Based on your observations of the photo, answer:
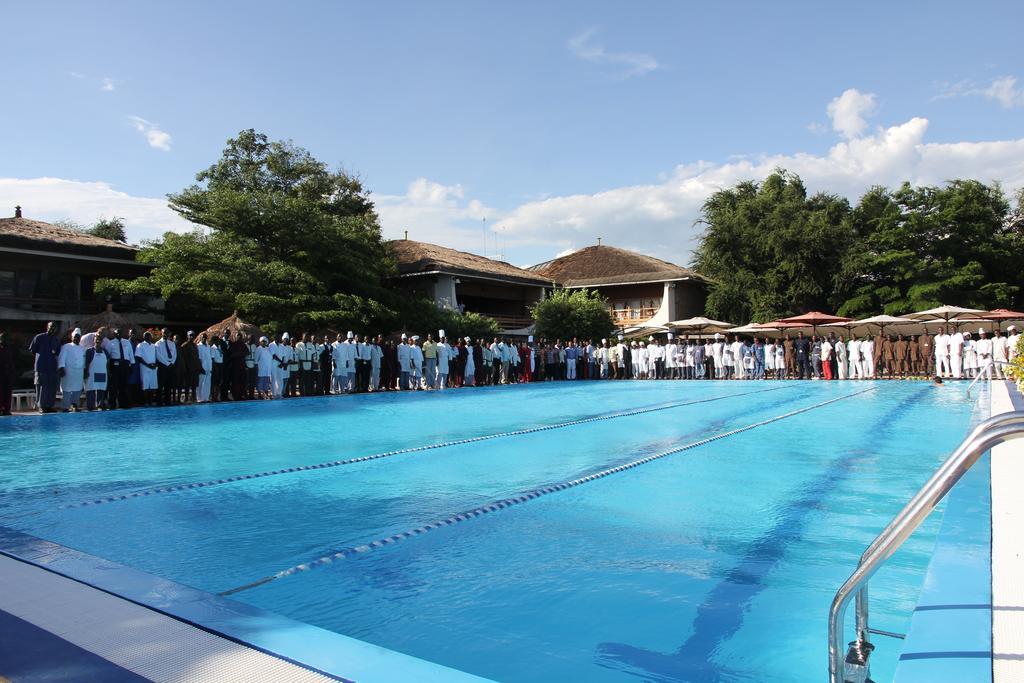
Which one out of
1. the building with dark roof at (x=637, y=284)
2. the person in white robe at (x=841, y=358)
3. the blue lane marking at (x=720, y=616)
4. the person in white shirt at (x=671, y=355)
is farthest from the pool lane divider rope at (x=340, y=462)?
the building with dark roof at (x=637, y=284)

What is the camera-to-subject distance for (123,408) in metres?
→ 15.3

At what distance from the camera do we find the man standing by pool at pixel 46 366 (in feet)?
45.1

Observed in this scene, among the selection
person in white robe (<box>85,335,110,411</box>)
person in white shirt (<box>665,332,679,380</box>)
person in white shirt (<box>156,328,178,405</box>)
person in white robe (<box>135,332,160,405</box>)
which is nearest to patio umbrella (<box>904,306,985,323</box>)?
person in white shirt (<box>665,332,679,380</box>)

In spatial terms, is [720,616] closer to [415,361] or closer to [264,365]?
[264,365]

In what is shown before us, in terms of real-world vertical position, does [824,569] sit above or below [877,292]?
below

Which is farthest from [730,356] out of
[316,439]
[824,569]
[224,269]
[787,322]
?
[824,569]

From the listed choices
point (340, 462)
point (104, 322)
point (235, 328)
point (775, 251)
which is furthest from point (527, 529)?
point (775, 251)

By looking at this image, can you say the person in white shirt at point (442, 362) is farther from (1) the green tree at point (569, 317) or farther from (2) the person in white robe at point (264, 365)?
(1) the green tree at point (569, 317)

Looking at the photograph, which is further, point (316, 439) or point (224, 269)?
point (224, 269)

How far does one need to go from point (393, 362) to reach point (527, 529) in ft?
56.1

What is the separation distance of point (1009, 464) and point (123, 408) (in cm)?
1542

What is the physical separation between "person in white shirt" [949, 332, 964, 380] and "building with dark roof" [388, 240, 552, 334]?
18.3m

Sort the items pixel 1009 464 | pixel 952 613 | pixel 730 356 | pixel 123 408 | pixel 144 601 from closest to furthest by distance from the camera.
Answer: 1. pixel 952 613
2. pixel 144 601
3. pixel 1009 464
4. pixel 123 408
5. pixel 730 356

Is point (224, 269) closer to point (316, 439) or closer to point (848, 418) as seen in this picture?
point (316, 439)
